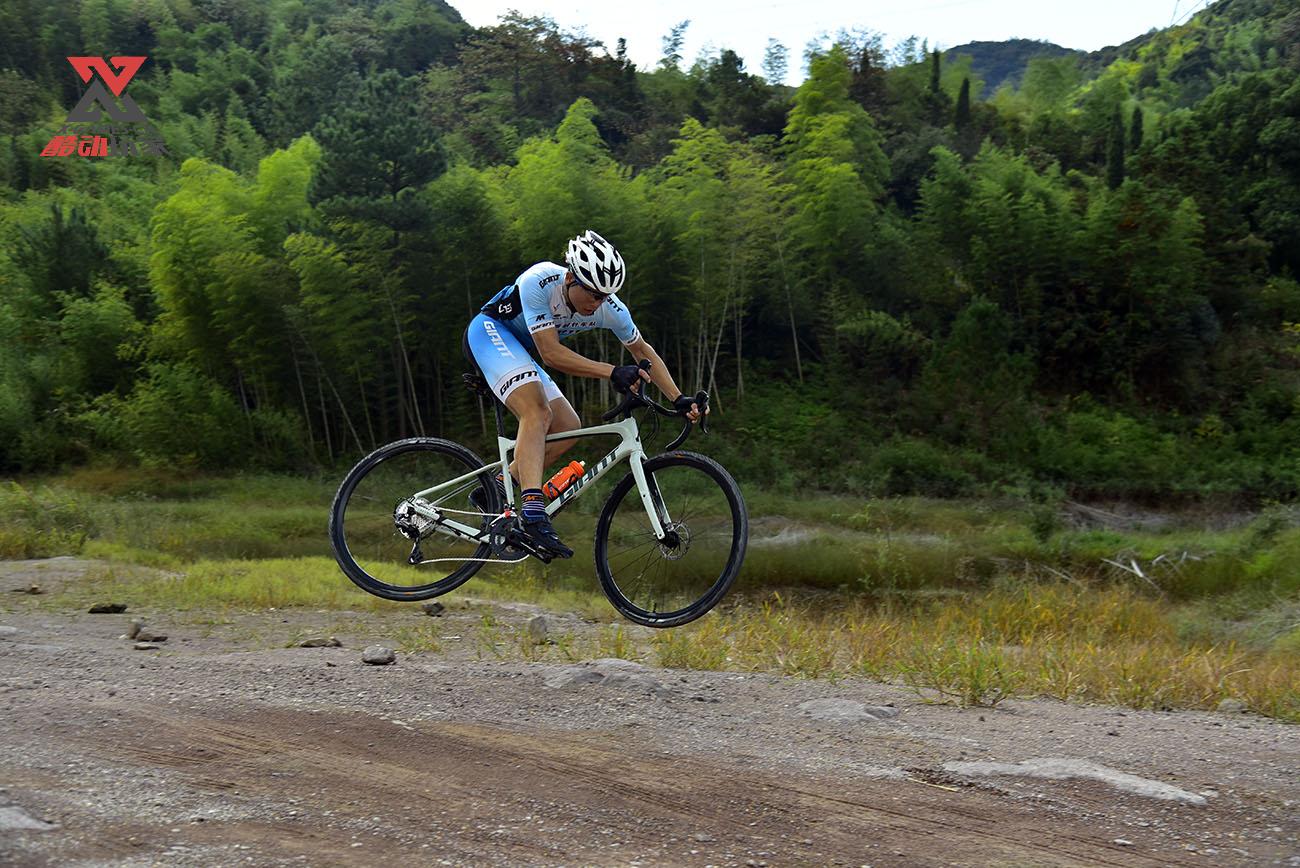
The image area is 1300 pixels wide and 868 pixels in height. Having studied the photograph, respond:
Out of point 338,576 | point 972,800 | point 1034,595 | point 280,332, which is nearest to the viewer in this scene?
point 972,800

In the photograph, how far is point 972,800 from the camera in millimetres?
3932

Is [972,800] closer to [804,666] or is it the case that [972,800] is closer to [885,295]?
[804,666]

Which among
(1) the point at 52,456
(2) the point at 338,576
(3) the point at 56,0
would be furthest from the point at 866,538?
(3) the point at 56,0

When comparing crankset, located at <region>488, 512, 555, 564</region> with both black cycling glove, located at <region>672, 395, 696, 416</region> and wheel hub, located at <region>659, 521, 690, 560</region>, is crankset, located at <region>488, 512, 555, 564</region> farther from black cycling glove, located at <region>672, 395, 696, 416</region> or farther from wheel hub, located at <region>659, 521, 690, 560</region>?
black cycling glove, located at <region>672, 395, 696, 416</region>

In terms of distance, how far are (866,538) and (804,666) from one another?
14166 millimetres

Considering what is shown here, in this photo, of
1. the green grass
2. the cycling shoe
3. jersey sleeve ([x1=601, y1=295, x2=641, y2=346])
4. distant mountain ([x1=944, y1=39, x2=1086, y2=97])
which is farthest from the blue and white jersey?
distant mountain ([x1=944, y1=39, x2=1086, y2=97])

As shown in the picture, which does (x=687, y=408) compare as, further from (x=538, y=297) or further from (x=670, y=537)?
(x=538, y=297)

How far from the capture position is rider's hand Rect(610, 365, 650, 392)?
5.52 m

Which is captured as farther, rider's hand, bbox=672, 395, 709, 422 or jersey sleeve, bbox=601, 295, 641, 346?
jersey sleeve, bbox=601, 295, 641, 346

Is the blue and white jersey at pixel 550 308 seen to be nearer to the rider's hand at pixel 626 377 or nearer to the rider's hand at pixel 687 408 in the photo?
the rider's hand at pixel 626 377

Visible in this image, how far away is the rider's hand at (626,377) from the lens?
5516 millimetres

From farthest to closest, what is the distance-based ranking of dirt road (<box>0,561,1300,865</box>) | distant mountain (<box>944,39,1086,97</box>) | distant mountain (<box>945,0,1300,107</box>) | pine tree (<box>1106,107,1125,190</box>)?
distant mountain (<box>944,39,1086,97</box>)
distant mountain (<box>945,0,1300,107</box>)
pine tree (<box>1106,107,1125,190</box>)
dirt road (<box>0,561,1300,865</box>)

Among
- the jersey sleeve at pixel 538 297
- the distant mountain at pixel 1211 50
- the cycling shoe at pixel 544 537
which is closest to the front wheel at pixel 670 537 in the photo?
the cycling shoe at pixel 544 537

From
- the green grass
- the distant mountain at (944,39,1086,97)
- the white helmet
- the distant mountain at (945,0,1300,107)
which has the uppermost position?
the distant mountain at (944,39,1086,97)
